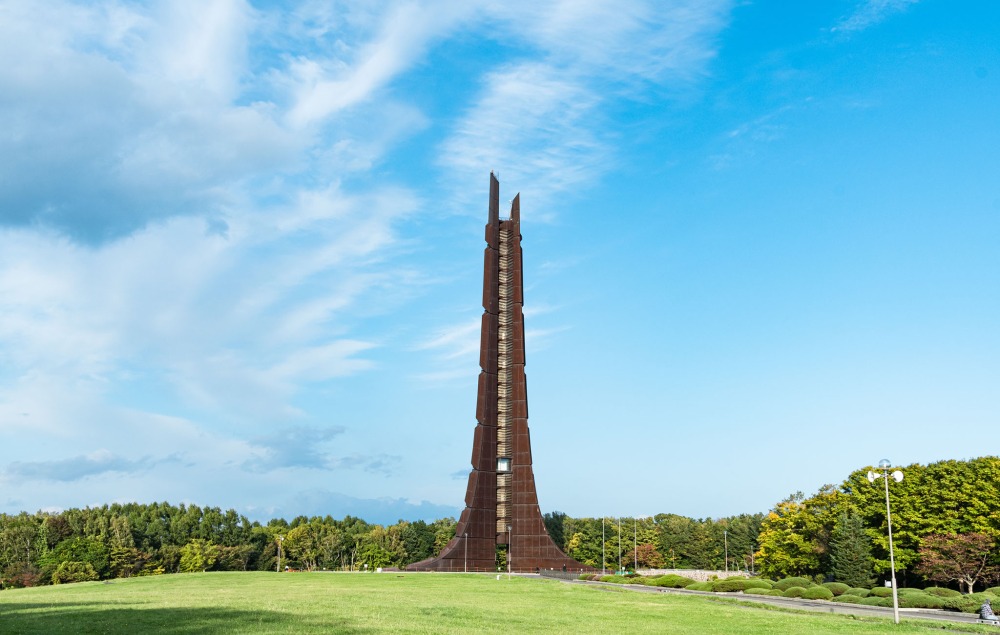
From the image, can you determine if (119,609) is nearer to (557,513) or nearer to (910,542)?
(910,542)

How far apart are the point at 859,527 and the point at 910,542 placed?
4314 millimetres

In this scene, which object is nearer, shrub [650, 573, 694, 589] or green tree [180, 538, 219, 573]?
shrub [650, 573, 694, 589]

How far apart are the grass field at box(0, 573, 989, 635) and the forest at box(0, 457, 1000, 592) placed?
28002mm

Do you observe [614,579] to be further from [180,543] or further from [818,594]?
[180,543]

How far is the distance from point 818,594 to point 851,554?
16.6m

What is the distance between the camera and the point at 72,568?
81.1 m

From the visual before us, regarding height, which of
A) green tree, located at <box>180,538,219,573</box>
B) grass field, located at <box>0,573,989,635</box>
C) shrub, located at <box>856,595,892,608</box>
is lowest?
green tree, located at <box>180,538,219,573</box>

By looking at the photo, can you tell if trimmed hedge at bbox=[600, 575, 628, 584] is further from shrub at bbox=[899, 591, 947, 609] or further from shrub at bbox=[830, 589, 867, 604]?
shrub at bbox=[899, 591, 947, 609]

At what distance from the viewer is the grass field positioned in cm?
2336

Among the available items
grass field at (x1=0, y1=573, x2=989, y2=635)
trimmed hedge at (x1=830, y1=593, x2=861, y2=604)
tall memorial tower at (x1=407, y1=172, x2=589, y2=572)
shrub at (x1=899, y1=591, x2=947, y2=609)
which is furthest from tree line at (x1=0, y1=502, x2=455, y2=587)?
shrub at (x1=899, y1=591, x2=947, y2=609)

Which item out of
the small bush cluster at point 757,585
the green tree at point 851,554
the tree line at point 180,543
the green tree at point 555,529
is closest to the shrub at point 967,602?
the small bush cluster at point 757,585

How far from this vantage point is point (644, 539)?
373ft

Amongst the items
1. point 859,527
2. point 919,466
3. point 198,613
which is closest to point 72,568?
point 198,613

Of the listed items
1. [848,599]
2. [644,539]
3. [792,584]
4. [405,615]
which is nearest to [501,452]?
[792,584]
